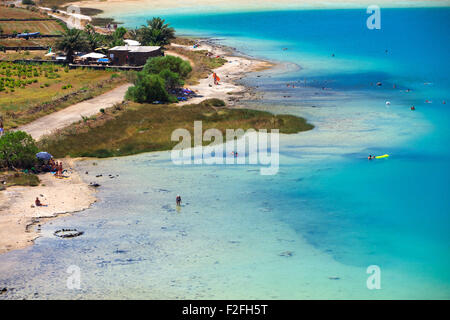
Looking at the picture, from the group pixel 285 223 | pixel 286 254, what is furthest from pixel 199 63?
pixel 286 254

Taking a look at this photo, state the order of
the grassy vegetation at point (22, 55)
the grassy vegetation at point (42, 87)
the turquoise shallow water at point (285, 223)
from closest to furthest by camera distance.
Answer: the turquoise shallow water at point (285, 223)
the grassy vegetation at point (42, 87)
the grassy vegetation at point (22, 55)

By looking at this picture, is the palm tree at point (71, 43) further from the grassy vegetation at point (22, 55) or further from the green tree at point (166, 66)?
the green tree at point (166, 66)

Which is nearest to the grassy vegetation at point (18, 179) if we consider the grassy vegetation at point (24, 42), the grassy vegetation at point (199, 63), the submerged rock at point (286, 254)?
the submerged rock at point (286, 254)

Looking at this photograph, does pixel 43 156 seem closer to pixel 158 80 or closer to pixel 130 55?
pixel 158 80

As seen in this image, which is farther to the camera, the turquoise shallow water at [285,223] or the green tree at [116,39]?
the green tree at [116,39]

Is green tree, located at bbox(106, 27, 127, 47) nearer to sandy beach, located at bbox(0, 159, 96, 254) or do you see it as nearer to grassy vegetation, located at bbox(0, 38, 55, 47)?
grassy vegetation, located at bbox(0, 38, 55, 47)
